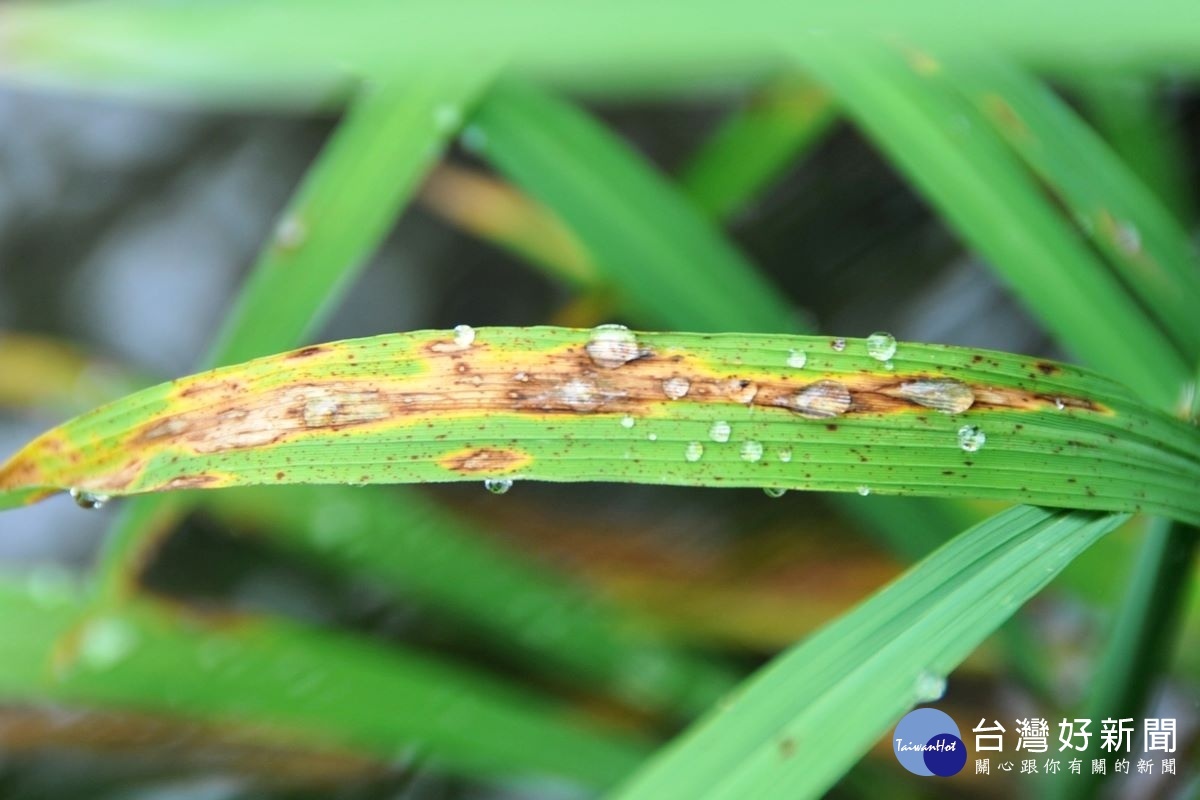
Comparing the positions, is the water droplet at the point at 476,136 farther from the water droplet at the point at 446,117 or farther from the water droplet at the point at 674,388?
the water droplet at the point at 674,388

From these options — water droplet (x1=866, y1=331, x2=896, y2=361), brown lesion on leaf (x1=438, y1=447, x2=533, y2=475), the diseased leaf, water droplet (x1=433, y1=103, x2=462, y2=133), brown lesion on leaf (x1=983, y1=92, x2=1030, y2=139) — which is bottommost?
brown lesion on leaf (x1=438, y1=447, x2=533, y2=475)

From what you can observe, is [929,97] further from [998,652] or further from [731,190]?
[998,652]

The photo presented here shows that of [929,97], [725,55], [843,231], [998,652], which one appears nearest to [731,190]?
[843,231]

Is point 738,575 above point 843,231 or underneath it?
underneath

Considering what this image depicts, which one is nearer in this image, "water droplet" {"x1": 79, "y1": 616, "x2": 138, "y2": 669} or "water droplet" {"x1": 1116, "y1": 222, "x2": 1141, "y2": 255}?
"water droplet" {"x1": 1116, "y1": 222, "x2": 1141, "y2": 255}

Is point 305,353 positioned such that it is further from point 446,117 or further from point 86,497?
point 446,117

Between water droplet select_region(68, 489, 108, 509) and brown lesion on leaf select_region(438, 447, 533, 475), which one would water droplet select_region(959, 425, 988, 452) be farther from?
water droplet select_region(68, 489, 108, 509)

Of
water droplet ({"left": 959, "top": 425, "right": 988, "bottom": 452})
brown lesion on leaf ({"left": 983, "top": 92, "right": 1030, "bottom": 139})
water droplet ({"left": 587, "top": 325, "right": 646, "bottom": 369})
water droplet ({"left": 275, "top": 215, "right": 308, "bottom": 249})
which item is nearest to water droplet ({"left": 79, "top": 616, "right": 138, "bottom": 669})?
water droplet ({"left": 275, "top": 215, "right": 308, "bottom": 249})
